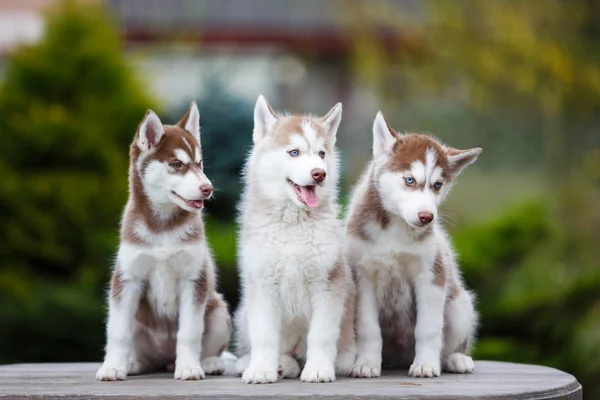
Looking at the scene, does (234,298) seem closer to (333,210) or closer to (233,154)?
(233,154)

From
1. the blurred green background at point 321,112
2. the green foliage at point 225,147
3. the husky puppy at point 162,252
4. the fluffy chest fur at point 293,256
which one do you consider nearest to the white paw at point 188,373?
the husky puppy at point 162,252

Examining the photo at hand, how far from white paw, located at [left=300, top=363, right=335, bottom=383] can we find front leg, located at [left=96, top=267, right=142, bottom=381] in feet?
2.59

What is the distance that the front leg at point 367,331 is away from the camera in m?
4.27

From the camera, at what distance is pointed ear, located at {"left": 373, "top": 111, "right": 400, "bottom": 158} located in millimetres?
4293

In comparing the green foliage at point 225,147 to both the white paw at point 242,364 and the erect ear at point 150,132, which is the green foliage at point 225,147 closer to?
A: the white paw at point 242,364

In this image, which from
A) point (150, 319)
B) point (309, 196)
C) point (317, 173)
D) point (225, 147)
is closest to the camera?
point (317, 173)

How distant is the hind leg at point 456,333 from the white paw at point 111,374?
4.93 ft

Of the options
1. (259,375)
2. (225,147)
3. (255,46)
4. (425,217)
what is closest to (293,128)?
(425,217)

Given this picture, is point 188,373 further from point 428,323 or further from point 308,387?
point 428,323

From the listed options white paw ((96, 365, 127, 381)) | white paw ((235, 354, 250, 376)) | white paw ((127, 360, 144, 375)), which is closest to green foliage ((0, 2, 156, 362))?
white paw ((127, 360, 144, 375))

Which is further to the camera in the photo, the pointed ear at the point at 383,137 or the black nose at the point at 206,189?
the pointed ear at the point at 383,137

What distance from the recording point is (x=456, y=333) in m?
4.54

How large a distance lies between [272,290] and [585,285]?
4019mm

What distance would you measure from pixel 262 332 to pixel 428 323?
746mm
